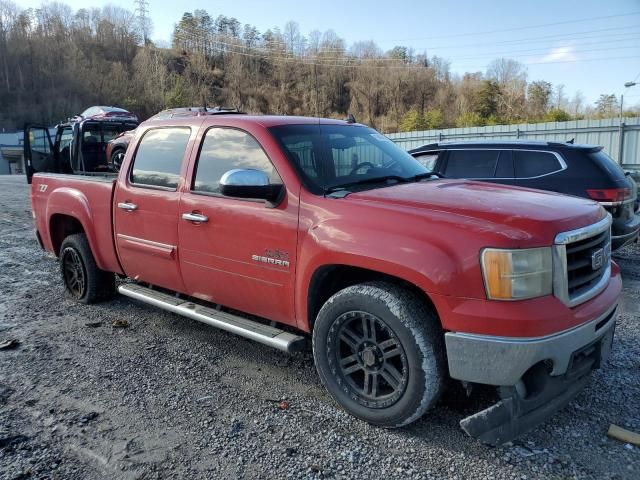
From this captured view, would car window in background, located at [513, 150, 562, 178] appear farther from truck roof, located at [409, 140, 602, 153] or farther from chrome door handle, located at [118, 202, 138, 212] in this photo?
chrome door handle, located at [118, 202, 138, 212]

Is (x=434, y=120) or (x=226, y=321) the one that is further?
(x=434, y=120)

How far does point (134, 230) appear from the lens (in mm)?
4535

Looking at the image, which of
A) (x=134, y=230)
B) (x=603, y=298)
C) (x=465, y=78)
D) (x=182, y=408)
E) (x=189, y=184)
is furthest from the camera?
(x=465, y=78)

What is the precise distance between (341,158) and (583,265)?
6.01ft

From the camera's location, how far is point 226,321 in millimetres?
3812

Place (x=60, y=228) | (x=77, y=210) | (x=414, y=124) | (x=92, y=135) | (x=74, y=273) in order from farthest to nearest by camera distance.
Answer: (x=414, y=124) → (x=92, y=135) → (x=60, y=228) → (x=74, y=273) → (x=77, y=210)

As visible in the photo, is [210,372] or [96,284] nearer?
[210,372]

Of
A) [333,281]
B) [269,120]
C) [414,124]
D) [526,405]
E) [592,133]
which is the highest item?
[414,124]

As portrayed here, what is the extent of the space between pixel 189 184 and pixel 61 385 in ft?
5.80

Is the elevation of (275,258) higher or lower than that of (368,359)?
higher

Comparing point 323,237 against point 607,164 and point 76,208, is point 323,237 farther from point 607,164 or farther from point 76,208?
point 607,164

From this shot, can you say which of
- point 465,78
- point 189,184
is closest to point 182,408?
point 189,184

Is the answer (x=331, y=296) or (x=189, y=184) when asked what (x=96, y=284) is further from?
(x=331, y=296)

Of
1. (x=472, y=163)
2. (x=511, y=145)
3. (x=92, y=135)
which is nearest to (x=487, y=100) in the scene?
(x=92, y=135)
